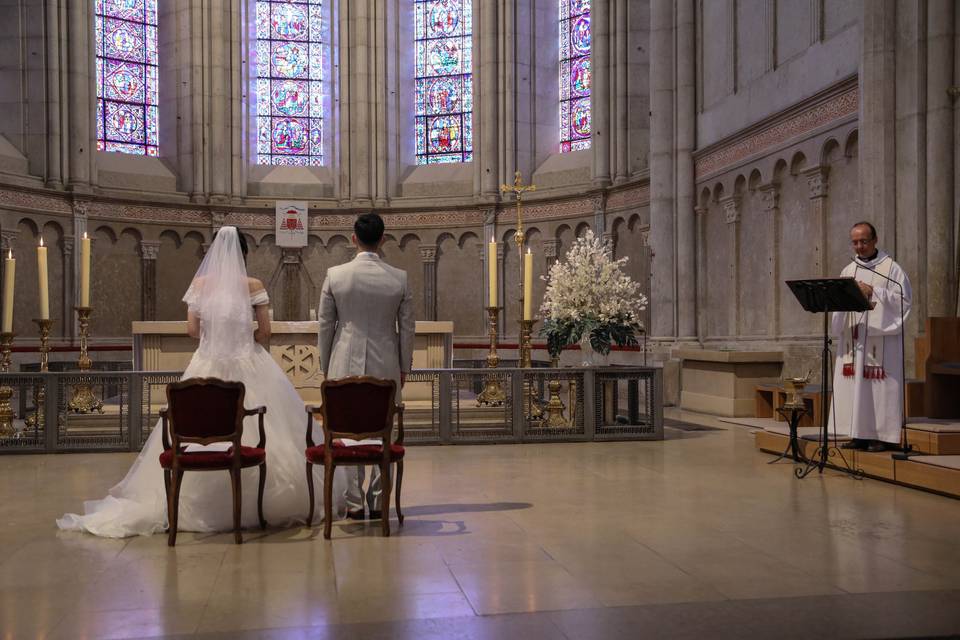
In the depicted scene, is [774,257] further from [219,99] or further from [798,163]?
[219,99]

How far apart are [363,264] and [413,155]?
49.6 feet

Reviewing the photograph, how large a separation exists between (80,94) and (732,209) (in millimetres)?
11903

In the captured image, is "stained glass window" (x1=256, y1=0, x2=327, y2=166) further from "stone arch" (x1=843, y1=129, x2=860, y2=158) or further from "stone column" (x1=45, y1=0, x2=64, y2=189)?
"stone arch" (x1=843, y1=129, x2=860, y2=158)

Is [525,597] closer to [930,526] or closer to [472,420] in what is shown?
[930,526]

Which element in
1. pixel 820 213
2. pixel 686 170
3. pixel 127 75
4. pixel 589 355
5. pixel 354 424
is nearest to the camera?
pixel 354 424

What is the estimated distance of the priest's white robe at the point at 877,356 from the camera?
712 centimetres

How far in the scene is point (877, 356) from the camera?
7219 millimetres

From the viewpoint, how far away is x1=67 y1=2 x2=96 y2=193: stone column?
17.3m

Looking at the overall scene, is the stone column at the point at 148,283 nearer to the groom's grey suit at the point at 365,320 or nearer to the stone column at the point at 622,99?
the stone column at the point at 622,99

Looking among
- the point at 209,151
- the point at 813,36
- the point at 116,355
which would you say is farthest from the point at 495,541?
the point at 209,151

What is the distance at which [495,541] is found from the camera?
16.9 feet

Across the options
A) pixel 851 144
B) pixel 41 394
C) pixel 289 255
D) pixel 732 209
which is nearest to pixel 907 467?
pixel 851 144

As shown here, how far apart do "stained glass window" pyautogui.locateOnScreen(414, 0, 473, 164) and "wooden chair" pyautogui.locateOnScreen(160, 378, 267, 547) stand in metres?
15.4

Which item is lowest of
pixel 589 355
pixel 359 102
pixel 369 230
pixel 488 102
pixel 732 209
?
pixel 589 355
